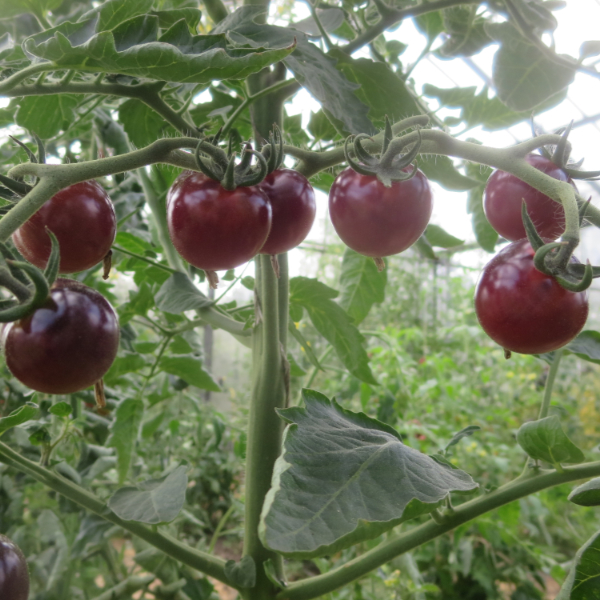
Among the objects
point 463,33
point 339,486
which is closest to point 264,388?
point 339,486

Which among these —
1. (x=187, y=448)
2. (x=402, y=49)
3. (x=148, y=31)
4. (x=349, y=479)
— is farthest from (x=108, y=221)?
(x=187, y=448)

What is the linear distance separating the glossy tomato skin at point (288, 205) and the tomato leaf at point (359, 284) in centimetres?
31

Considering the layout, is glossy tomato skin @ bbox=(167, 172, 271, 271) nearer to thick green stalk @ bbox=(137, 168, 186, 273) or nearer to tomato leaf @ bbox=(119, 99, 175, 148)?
tomato leaf @ bbox=(119, 99, 175, 148)

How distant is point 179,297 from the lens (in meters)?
0.53

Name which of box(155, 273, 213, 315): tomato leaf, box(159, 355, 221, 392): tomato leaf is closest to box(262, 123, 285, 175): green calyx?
box(155, 273, 213, 315): tomato leaf

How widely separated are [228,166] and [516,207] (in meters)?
0.22

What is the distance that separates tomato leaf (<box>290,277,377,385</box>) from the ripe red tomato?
10.3 inches

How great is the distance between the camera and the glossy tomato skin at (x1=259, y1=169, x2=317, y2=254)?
1.21ft

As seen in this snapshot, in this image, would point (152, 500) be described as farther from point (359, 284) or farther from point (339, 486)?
point (359, 284)

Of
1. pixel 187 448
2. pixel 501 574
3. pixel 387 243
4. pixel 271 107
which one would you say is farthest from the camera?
pixel 187 448

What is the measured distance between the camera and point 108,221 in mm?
329

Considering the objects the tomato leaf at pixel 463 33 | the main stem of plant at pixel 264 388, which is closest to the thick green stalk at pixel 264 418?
the main stem of plant at pixel 264 388

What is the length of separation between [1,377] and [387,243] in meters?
0.67

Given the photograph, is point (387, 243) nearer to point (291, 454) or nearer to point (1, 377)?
point (291, 454)
